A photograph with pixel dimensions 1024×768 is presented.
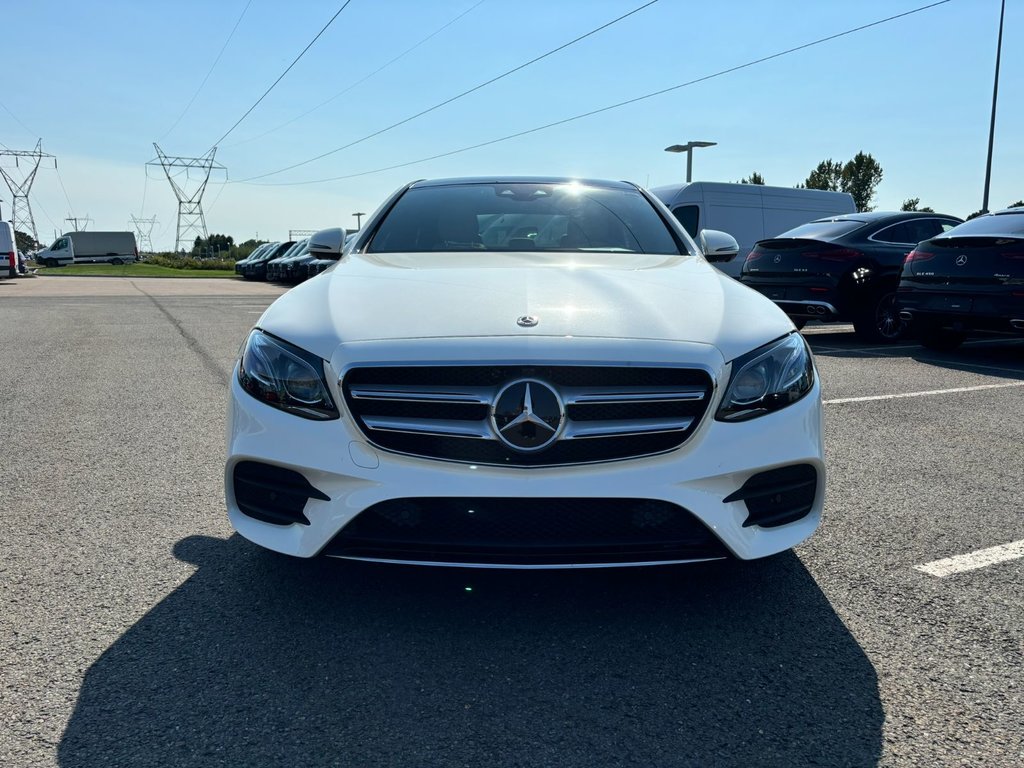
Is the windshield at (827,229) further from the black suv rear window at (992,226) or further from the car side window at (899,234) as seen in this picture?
the black suv rear window at (992,226)

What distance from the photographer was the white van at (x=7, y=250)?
29.7 m

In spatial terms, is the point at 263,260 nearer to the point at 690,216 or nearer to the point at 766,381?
the point at 690,216

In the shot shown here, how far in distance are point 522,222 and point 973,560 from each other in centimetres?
233

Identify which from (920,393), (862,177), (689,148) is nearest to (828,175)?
(862,177)

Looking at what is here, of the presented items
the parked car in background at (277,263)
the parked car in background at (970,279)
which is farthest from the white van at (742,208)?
the parked car in background at (277,263)

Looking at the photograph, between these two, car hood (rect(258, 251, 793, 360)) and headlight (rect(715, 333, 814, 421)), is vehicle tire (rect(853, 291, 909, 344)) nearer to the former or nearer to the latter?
car hood (rect(258, 251, 793, 360))

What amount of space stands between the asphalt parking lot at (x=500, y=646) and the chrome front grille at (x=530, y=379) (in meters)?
0.55

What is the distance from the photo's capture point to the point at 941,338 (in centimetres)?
943

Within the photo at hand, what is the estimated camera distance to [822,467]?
2615mm

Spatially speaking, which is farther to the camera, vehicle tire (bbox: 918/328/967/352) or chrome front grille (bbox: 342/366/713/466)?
vehicle tire (bbox: 918/328/967/352)

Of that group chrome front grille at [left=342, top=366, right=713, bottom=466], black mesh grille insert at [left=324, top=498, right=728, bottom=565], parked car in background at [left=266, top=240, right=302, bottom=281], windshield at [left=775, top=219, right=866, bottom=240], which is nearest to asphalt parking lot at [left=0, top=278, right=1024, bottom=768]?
black mesh grille insert at [left=324, top=498, right=728, bottom=565]

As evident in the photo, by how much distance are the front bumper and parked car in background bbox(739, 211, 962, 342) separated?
788 centimetres

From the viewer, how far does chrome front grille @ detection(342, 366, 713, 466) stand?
7.79 feet

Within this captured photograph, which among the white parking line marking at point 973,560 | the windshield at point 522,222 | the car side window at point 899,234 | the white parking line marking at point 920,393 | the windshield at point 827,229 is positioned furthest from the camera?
the car side window at point 899,234
